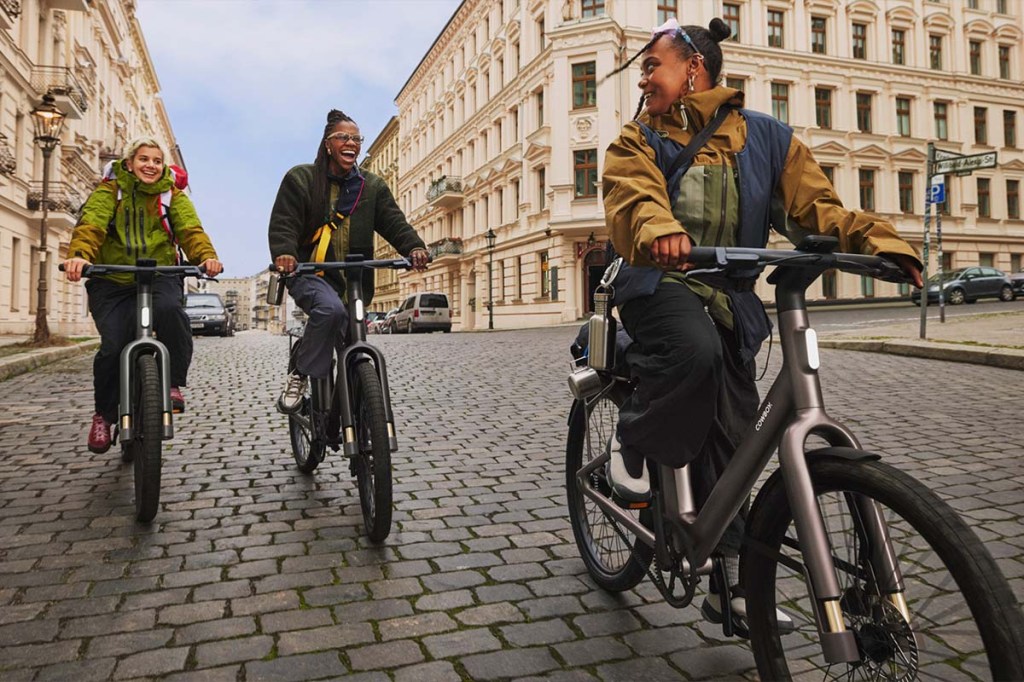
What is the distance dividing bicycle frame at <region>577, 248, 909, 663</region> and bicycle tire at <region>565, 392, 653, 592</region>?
52cm

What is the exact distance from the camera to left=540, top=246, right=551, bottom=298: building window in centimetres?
3428

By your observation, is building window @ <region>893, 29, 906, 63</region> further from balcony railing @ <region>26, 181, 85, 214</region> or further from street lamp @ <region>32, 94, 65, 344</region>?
street lamp @ <region>32, 94, 65, 344</region>

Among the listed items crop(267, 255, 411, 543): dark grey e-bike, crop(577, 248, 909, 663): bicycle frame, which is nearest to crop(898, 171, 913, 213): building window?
crop(267, 255, 411, 543): dark grey e-bike

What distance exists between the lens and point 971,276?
29.3 m

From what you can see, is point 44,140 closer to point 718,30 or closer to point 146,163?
point 146,163

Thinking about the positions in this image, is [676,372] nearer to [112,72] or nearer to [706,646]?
[706,646]

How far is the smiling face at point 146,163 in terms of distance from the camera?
4195 millimetres

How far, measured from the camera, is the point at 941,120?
3888 centimetres

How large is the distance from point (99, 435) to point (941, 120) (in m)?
43.5

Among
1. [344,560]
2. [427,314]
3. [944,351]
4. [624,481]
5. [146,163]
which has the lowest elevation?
[344,560]

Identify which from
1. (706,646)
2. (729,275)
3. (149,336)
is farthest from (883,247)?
(149,336)

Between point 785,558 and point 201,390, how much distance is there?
822cm

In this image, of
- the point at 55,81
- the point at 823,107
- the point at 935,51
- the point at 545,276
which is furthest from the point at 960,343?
the point at 935,51

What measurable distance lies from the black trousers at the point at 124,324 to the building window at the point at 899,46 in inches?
1643
